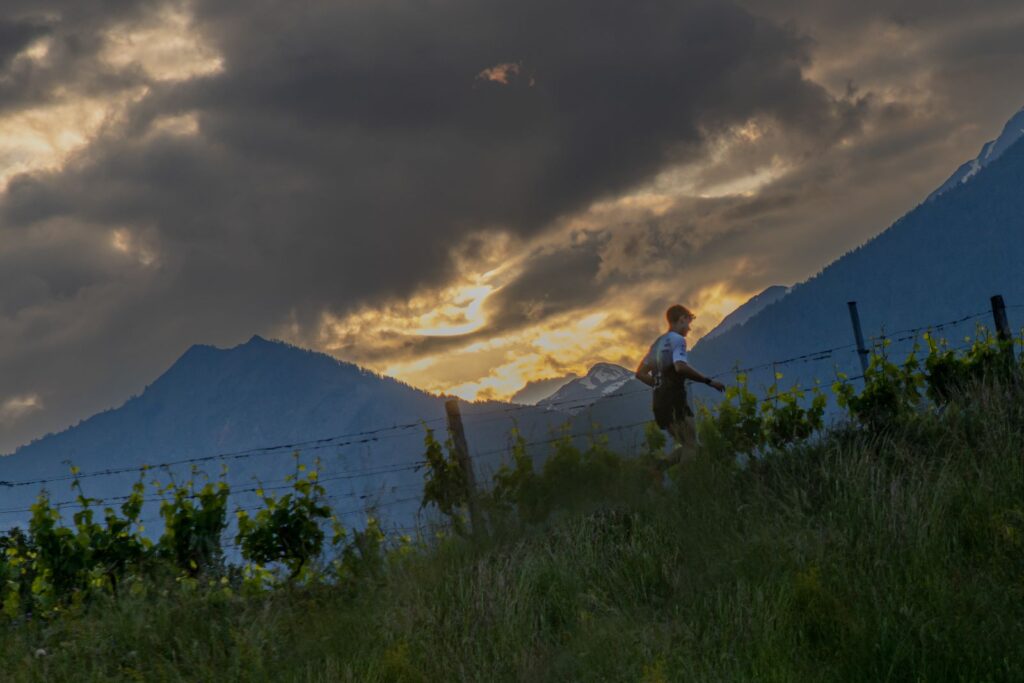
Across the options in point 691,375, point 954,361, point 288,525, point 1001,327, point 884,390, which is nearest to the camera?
point 691,375

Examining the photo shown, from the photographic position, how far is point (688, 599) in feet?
20.6

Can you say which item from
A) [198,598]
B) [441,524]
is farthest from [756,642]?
[198,598]

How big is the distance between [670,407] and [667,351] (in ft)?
2.03

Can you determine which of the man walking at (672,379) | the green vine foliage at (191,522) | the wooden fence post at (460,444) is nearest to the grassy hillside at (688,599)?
the man walking at (672,379)

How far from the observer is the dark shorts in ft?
36.5

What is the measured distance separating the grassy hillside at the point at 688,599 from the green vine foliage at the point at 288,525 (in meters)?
2.58

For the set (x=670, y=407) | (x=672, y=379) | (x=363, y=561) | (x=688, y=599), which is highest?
(x=672, y=379)

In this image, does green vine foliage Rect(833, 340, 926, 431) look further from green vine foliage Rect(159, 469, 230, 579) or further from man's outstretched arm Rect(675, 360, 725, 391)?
green vine foliage Rect(159, 469, 230, 579)

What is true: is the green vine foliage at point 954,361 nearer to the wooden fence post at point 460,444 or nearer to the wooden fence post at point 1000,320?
the wooden fence post at point 1000,320

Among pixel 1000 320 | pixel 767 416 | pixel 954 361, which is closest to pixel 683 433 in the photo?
pixel 767 416

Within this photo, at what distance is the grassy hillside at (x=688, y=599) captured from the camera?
205 inches

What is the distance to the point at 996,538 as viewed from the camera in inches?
A: 241

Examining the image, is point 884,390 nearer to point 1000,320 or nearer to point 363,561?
point 1000,320

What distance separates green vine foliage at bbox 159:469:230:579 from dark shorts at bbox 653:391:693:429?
477 cm
